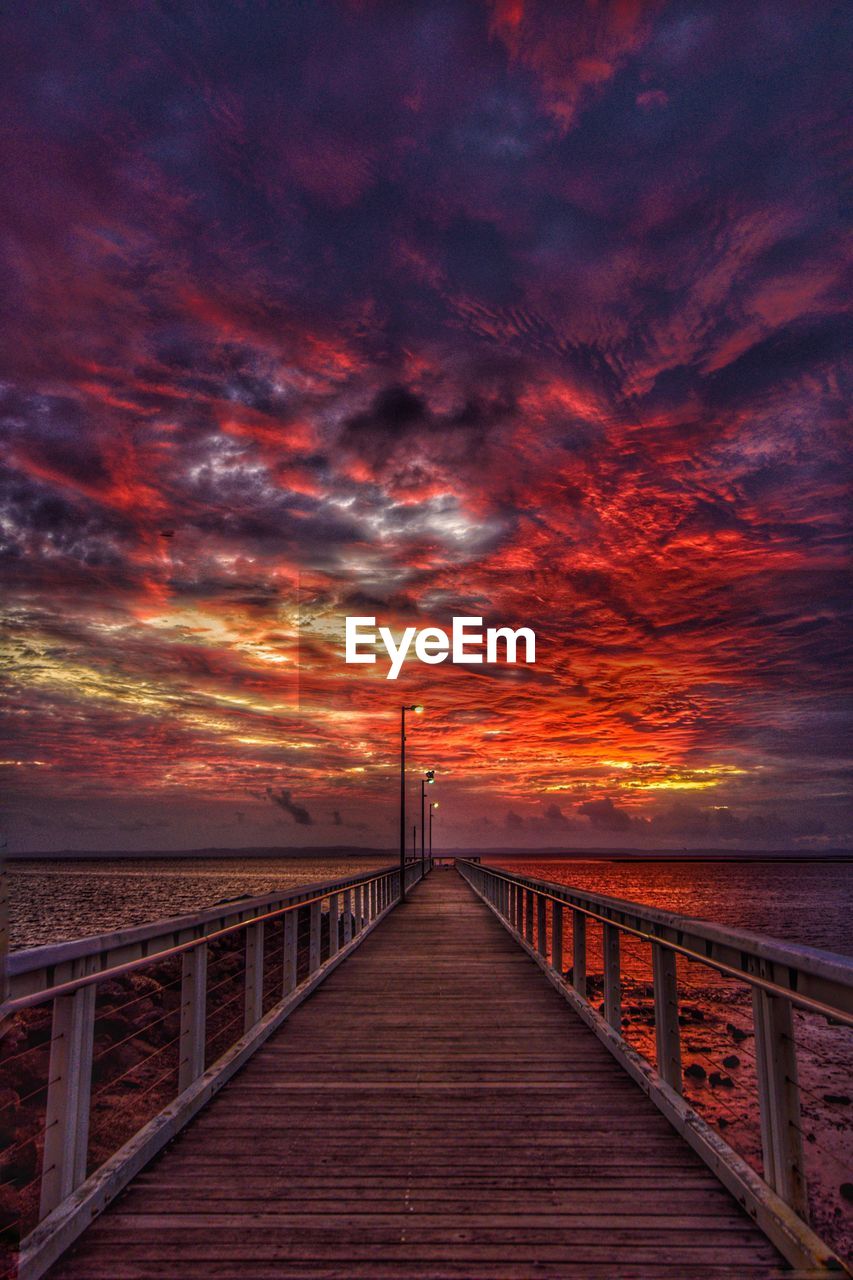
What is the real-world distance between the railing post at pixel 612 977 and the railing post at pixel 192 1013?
2.78 meters

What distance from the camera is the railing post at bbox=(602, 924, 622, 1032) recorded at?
231 inches

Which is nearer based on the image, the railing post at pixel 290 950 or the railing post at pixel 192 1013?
the railing post at pixel 192 1013

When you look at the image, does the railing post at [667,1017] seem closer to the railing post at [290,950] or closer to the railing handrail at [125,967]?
the railing handrail at [125,967]

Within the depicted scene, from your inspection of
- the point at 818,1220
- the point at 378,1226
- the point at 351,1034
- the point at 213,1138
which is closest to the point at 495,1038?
the point at 351,1034

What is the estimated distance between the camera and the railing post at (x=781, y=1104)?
3.15 metres

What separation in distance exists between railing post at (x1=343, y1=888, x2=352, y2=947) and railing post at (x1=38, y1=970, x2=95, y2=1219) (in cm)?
811

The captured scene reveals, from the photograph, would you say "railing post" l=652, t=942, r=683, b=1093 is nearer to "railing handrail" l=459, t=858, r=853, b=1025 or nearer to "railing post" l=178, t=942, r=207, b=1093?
"railing handrail" l=459, t=858, r=853, b=1025

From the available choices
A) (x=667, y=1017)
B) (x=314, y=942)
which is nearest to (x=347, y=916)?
(x=314, y=942)

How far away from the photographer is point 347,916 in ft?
40.7

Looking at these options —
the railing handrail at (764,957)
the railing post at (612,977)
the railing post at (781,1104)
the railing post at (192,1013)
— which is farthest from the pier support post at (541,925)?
the railing post at (781,1104)

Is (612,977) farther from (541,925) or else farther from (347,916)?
(347,916)

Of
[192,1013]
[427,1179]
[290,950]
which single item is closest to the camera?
[427,1179]

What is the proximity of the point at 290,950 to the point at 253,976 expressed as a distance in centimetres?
128

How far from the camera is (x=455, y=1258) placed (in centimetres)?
317
